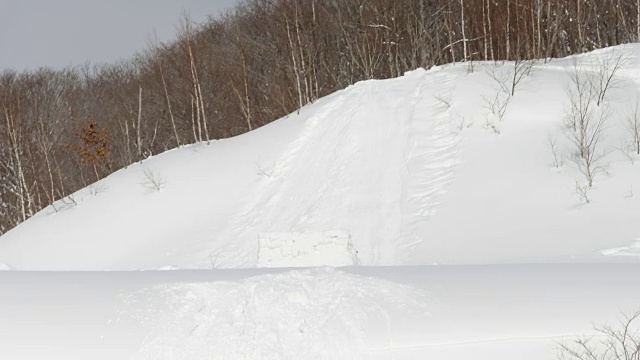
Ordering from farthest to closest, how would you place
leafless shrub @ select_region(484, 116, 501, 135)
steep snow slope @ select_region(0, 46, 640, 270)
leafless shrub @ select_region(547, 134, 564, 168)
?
leafless shrub @ select_region(484, 116, 501, 135) < leafless shrub @ select_region(547, 134, 564, 168) < steep snow slope @ select_region(0, 46, 640, 270)

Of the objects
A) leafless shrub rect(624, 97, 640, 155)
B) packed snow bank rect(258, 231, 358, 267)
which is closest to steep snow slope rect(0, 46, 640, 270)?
leafless shrub rect(624, 97, 640, 155)

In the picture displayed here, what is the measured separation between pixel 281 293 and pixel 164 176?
12.9 meters

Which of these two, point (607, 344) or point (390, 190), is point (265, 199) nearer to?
point (390, 190)

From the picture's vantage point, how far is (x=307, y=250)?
30.8 feet

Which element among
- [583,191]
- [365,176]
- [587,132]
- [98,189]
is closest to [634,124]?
[587,132]

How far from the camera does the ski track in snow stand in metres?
12.2

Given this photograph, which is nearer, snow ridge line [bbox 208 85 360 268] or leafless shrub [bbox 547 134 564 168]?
leafless shrub [bbox 547 134 564 168]

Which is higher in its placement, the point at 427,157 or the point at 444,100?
the point at 444,100

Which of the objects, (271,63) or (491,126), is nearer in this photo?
(491,126)

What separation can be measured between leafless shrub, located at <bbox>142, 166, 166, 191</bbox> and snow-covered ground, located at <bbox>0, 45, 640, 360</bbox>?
0.09m

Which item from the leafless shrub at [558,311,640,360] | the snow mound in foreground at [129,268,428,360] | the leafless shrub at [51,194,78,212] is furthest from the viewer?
the leafless shrub at [51,194,78,212]

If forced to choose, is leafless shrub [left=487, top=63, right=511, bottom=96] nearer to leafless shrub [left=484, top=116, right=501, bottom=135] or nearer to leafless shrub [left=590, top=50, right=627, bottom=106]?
leafless shrub [left=484, top=116, right=501, bottom=135]

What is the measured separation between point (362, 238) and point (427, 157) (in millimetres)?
3482

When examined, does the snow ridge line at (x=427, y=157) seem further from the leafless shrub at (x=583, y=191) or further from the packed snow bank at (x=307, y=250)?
the leafless shrub at (x=583, y=191)
